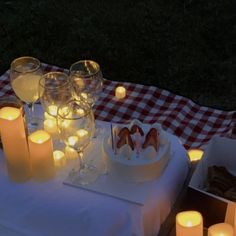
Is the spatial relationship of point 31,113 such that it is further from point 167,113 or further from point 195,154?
point 167,113

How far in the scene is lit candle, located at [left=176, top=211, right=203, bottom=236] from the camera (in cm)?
138

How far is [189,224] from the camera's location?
139cm

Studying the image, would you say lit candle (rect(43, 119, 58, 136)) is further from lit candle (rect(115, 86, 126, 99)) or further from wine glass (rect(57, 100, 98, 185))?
lit candle (rect(115, 86, 126, 99))

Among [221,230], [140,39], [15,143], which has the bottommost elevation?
[140,39]

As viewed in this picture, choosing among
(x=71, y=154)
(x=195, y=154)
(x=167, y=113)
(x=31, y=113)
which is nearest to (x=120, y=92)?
(x=167, y=113)

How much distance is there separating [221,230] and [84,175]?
37 cm

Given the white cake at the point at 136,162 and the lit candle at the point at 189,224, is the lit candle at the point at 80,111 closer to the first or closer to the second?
the white cake at the point at 136,162

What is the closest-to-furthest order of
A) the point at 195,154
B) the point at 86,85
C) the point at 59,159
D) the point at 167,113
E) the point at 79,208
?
the point at 79,208 → the point at 59,159 → the point at 86,85 → the point at 195,154 → the point at 167,113

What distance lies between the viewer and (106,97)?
7.53 feet

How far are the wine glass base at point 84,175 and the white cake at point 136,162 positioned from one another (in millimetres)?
42

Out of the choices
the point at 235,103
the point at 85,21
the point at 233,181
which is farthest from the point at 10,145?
the point at 85,21

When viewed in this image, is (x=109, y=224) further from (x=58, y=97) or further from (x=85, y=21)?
(x=85, y=21)

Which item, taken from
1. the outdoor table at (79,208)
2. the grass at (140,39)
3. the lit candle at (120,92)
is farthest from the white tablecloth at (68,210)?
the grass at (140,39)

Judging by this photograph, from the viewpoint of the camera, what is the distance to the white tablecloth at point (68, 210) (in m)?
1.36
